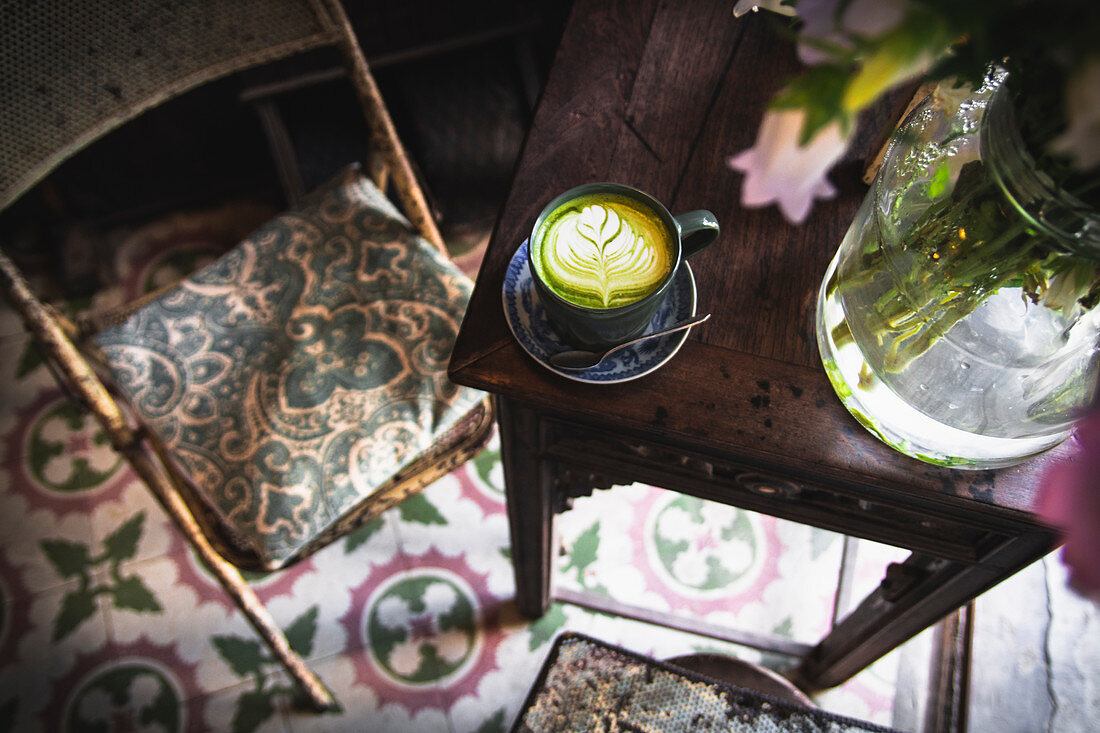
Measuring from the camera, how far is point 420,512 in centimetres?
150

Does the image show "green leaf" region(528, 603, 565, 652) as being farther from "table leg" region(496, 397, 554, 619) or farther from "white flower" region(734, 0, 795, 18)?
"white flower" region(734, 0, 795, 18)

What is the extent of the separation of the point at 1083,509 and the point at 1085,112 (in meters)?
0.14

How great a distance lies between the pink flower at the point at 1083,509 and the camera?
22 centimetres

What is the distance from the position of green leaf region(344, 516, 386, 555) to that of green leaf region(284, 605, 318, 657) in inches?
5.1

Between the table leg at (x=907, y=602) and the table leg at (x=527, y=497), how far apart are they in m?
0.44

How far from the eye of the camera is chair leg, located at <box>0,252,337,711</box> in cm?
87

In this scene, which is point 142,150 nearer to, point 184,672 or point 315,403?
point 315,403

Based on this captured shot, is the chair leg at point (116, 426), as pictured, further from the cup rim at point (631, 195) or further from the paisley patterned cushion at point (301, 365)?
the cup rim at point (631, 195)

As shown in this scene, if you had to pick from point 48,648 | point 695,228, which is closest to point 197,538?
point 48,648

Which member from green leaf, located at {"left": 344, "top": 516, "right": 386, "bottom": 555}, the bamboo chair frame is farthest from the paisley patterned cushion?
green leaf, located at {"left": 344, "top": 516, "right": 386, "bottom": 555}

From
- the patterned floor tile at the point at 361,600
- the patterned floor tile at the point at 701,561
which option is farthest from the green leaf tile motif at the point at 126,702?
the patterned floor tile at the point at 701,561

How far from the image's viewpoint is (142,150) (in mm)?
1563

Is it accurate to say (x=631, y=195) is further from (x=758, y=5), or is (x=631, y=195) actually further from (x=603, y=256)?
(x=758, y=5)

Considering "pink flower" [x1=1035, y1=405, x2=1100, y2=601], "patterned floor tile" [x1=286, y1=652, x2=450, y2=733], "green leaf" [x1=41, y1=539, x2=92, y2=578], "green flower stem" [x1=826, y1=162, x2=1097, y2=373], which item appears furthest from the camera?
"green leaf" [x1=41, y1=539, x2=92, y2=578]
